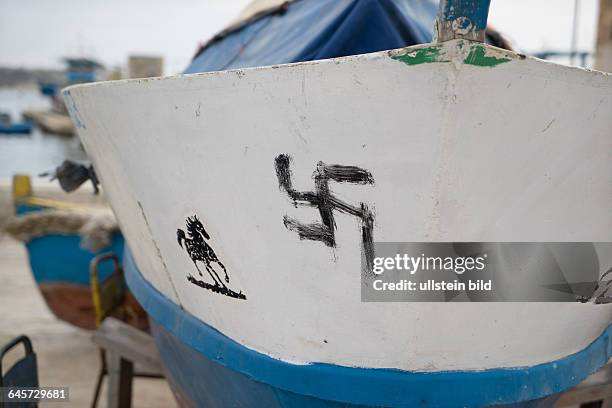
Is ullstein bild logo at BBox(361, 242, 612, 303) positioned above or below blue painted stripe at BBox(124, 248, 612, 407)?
above

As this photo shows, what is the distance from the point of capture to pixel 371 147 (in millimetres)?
1209

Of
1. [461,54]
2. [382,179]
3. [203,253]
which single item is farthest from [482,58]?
[203,253]

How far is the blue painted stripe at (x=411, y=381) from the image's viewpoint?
1387 millimetres

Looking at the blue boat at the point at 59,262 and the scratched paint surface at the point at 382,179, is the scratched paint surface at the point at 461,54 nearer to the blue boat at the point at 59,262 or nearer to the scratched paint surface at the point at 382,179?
the scratched paint surface at the point at 382,179

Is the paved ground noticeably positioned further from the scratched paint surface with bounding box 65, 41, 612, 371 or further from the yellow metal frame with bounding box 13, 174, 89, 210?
the scratched paint surface with bounding box 65, 41, 612, 371

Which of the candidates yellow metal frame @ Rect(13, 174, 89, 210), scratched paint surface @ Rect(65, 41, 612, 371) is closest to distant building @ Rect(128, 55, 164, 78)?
yellow metal frame @ Rect(13, 174, 89, 210)

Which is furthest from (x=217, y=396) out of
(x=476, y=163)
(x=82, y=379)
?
(x=82, y=379)

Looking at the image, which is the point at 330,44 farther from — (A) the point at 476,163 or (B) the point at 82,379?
(B) the point at 82,379

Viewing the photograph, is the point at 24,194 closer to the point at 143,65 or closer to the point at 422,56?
the point at 422,56

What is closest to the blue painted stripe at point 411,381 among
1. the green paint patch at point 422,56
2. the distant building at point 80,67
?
the green paint patch at point 422,56

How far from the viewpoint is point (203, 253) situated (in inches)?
64.2

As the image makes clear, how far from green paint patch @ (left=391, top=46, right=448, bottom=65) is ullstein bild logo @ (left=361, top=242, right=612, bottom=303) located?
45 centimetres

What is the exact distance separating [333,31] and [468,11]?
0.96 metres

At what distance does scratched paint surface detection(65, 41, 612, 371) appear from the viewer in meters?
1.14
